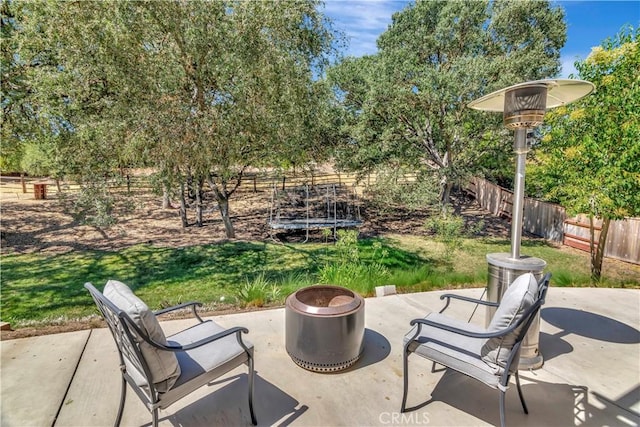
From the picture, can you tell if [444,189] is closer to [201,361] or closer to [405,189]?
[405,189]

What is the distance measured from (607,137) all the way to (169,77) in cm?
704

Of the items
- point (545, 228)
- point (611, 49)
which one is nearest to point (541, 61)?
point (545, 228)

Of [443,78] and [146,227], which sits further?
[146,227]

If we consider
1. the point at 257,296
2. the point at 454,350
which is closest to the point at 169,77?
the point at 257,296

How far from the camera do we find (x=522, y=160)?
2701mm

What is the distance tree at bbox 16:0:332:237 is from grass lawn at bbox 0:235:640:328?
74.2 inches

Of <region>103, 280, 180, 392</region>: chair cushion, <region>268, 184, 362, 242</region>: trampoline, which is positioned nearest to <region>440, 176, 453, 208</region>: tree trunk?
<region>268, 184, 362, 242</region>: trampoline

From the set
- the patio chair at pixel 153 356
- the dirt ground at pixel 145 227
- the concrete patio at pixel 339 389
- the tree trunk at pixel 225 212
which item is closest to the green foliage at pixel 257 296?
the concrete patio at pixel 339 389

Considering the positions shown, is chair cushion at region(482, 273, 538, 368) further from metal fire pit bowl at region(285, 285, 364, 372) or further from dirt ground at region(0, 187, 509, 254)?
dirt ground at region(0, 187, 509, 254)

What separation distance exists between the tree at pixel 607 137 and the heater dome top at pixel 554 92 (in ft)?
9.73

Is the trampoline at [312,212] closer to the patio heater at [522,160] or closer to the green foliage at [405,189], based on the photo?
the green foliage at [405,189]

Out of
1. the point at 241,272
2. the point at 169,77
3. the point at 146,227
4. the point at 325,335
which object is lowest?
the point at 241,272

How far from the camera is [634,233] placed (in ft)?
24.9

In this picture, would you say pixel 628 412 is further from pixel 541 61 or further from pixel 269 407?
pixel 541 61
